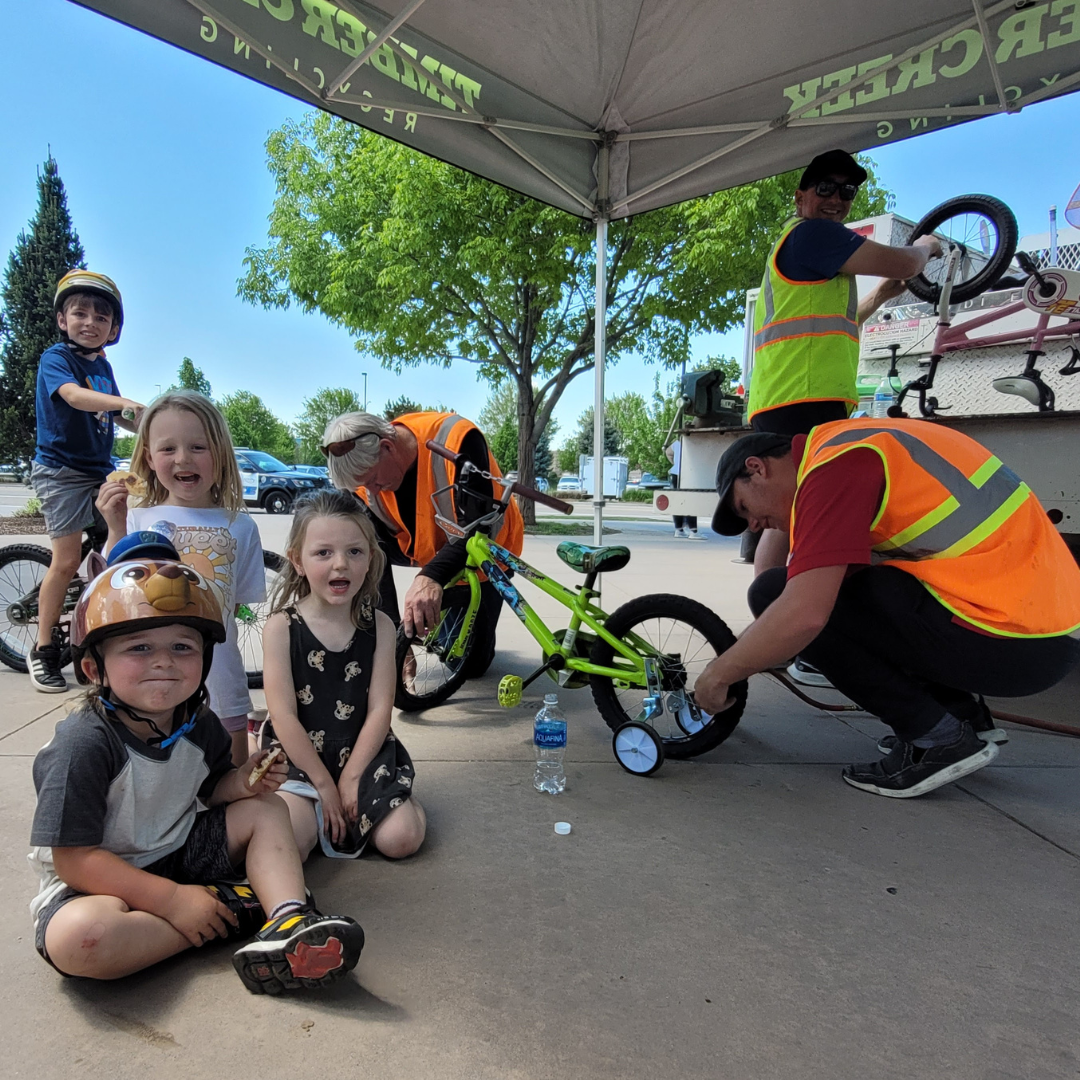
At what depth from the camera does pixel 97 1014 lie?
139 centimetres

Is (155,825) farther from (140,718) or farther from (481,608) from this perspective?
(481,608)

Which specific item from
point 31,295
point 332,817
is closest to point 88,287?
point 332,817

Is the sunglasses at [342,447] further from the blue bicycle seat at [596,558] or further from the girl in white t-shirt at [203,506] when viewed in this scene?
Result: the blue bicycle seat at [596,558]

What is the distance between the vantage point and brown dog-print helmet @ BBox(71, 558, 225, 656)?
1.46 metres

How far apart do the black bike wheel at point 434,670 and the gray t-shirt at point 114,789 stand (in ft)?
4.61

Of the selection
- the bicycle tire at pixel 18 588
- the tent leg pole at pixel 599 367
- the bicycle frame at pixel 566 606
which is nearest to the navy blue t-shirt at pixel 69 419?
the bicycle tire at pixel 18 588

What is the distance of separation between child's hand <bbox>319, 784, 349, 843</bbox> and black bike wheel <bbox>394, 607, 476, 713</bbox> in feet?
3.54

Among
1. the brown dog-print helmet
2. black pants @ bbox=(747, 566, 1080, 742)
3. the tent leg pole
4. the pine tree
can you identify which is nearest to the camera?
the brown dog-print helmet

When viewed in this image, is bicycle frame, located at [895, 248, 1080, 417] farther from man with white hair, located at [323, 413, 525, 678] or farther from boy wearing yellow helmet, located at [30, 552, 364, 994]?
boy wearing yellow helmet, located at [30, 552, 364, 994]

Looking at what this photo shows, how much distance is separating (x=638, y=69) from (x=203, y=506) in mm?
3396

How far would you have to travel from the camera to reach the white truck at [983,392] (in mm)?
3230

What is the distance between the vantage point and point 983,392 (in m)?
4.93

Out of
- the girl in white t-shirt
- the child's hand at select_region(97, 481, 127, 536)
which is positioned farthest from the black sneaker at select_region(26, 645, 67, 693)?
the girl in white t-shirt

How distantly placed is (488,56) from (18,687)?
13.3 feet
